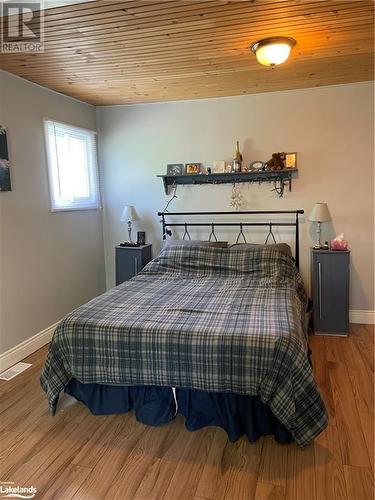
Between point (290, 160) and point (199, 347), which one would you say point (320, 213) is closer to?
point (290, 160)

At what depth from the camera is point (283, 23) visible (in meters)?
2.10

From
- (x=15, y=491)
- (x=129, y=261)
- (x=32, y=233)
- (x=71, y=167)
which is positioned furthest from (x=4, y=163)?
(x=15, y=491)

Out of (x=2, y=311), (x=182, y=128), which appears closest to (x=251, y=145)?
(x=182, y=128)

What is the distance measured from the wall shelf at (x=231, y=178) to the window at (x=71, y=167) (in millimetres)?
864

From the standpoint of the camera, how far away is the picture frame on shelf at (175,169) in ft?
12.9

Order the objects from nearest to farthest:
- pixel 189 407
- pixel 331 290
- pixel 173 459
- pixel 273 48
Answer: pixel 173 459 < pixel 189 407 < pixel 273 48 < pixel 331 290

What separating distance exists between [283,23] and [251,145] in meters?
1.68

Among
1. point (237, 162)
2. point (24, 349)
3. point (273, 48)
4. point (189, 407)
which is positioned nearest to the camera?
point (189, 407)

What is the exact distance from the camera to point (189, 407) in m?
2.14

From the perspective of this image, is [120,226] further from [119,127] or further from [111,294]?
[111,294]

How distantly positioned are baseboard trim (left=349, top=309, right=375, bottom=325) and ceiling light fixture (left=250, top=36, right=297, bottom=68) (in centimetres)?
256

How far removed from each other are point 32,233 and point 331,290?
278 cm

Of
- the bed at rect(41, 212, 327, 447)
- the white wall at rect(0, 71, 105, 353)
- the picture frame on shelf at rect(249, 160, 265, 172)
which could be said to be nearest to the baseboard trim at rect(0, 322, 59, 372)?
the white wall at rect(0, 71, 105, 353)

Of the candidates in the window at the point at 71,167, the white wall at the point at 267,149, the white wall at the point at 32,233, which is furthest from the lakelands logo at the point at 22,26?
the white wall at the point at 267,149
